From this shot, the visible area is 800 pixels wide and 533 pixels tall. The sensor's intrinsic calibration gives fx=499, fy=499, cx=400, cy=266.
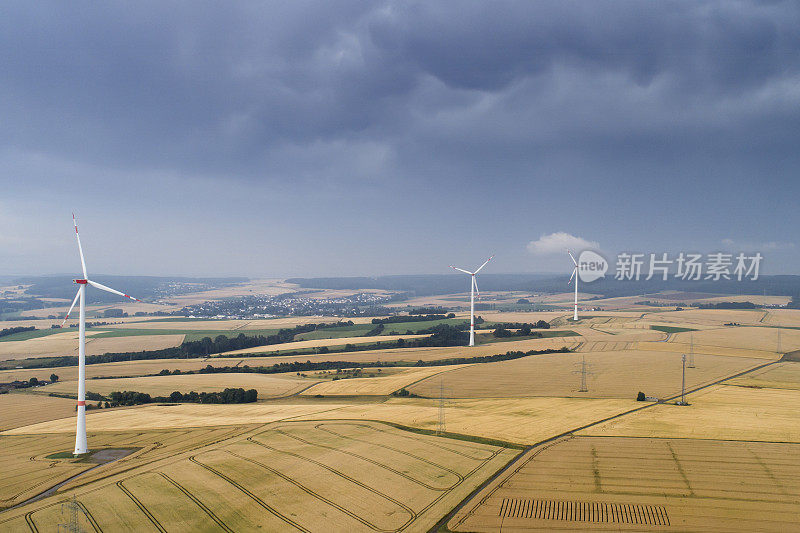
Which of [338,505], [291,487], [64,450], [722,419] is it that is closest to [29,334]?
[64,450]

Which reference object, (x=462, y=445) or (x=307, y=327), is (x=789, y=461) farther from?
(x=307, y=327)

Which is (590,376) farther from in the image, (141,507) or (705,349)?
(141,507)

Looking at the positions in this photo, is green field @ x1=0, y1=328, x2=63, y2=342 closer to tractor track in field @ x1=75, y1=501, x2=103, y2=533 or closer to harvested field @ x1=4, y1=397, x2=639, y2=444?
harvested field @ x1=4, y1=397, x2=639, y2=444

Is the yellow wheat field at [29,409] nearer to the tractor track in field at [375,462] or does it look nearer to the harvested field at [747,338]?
the tractor track in field at [375,462]

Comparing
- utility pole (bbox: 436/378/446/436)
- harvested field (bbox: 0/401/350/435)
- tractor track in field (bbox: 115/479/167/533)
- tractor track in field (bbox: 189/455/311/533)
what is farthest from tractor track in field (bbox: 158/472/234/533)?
utility pole (bbox: 436/378/446/436)

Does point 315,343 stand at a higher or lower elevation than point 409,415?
lower

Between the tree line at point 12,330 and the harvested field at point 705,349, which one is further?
the tree line at point 12,330

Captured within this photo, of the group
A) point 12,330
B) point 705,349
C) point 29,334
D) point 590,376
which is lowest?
point 29,334

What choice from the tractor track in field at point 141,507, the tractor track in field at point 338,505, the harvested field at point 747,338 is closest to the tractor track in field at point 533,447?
the tractor track in field at point 338,505
